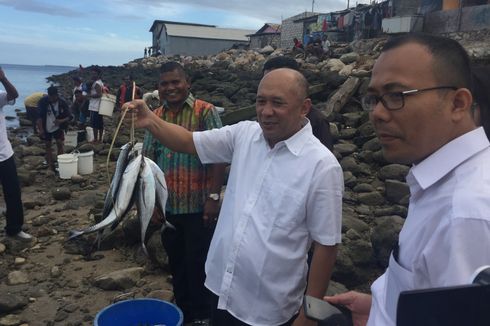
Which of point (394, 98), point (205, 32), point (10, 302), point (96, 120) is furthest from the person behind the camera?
point (205, 32)

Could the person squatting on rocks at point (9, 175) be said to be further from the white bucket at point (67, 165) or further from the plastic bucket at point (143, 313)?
the white bucket at point (67, 165)

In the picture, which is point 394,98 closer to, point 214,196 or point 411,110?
point 411,110

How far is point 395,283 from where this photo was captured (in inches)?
59.1

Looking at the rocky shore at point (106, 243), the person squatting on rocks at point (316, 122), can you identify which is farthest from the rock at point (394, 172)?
the person squatting on rocks at point (316, 122)

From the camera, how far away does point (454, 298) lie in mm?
912

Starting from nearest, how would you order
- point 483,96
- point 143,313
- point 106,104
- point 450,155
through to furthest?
1. point 450,155
2. point 483,96
3. point 143,313
4. point 106,104

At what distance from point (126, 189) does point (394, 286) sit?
204cm

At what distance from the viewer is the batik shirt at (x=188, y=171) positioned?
150 inches

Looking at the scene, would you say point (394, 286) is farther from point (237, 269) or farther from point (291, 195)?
point (237, 269)

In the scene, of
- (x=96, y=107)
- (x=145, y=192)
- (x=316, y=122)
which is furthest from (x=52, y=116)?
(x=145, y=192)

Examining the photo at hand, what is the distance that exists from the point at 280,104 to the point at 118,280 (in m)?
3.55

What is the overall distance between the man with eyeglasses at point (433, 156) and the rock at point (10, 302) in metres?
4.40

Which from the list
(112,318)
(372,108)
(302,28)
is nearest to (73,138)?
(112,318)

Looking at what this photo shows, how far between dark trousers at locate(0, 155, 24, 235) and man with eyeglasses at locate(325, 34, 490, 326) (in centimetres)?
567
